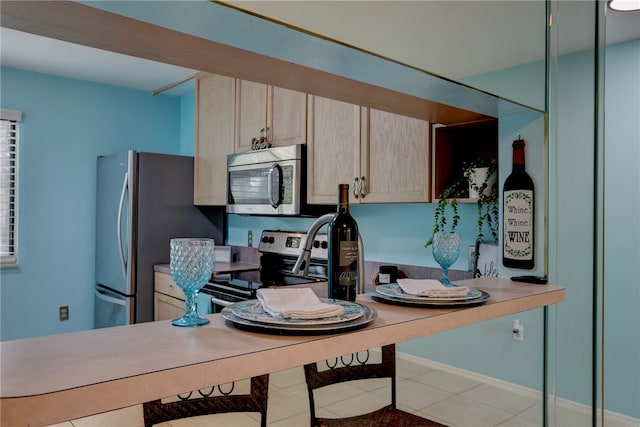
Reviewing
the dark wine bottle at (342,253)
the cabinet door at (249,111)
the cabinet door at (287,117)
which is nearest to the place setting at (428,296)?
the dark wine bottle at (342,253)

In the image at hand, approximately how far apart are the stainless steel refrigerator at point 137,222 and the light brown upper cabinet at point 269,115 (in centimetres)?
71

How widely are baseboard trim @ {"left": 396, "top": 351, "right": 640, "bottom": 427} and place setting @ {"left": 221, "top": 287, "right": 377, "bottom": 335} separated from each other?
90cm

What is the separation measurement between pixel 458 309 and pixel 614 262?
5.33ft

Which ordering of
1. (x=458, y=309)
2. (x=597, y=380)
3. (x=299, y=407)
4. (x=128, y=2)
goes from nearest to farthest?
(x=128, y=2)
(x=458, y=309)
(x=597, y=380)
(x=299, y=407)

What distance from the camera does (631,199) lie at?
7.10 feet

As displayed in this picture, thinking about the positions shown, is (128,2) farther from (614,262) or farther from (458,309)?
(614,262)

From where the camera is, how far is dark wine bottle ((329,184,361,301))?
1.06 metres

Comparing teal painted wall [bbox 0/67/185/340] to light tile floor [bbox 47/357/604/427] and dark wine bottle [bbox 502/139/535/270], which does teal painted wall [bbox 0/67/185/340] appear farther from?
dark wine bottle [bbox 502/139/535/270]

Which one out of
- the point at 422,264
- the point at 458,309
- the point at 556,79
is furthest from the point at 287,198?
the point at 458,309

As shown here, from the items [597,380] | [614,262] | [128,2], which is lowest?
[597,380]

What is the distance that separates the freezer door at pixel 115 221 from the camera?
11.5ft

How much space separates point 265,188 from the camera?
9.93ft

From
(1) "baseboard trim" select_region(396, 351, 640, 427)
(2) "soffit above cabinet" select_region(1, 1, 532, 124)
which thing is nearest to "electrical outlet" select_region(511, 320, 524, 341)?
(1) "baseboard trim" select_region(396, 351, 640, 427)

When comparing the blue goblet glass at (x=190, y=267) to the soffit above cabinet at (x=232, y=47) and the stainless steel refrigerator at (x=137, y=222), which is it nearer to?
the soffit above cabinet at (x=232, y=47)
